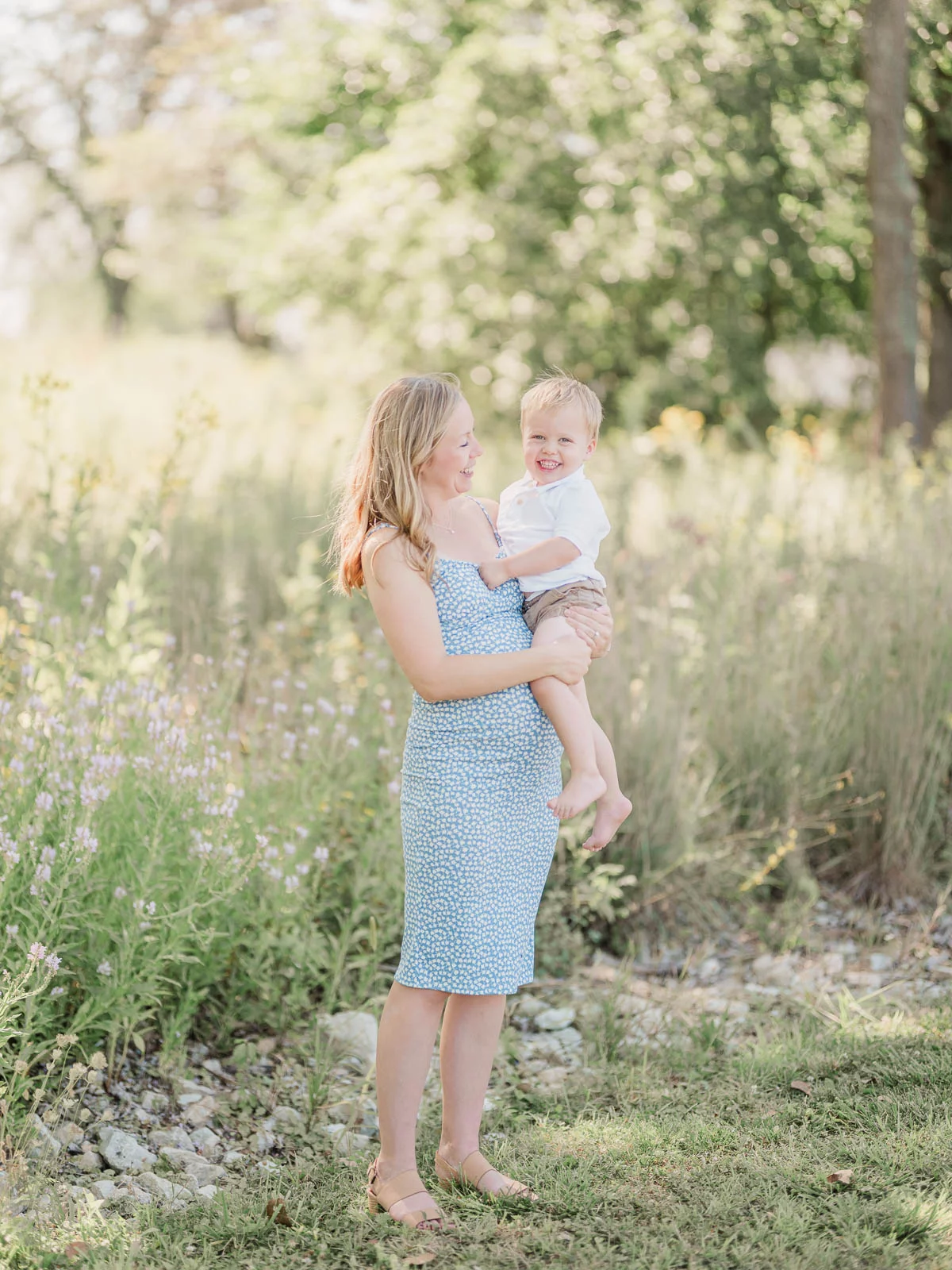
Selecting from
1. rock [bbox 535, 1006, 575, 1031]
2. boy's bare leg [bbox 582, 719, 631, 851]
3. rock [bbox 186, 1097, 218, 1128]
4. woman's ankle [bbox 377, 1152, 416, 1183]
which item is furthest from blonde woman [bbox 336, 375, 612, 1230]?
rock [bbox 535, 1006, 575, 1031]

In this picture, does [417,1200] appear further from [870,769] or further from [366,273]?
[366,273]

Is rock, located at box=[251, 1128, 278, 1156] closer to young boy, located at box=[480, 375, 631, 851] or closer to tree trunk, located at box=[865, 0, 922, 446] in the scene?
young boy, located at box=[480, 375, 631, 851]

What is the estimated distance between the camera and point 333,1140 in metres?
3.15

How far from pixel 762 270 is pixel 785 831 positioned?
9.53 metres

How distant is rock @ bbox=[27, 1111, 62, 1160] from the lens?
2.72 meters

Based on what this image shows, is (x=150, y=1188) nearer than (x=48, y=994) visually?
Yes

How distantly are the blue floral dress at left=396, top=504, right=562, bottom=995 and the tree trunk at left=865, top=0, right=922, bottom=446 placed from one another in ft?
24.2

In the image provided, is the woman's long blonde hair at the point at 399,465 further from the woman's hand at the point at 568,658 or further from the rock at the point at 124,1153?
the rock at the point at 124,1153

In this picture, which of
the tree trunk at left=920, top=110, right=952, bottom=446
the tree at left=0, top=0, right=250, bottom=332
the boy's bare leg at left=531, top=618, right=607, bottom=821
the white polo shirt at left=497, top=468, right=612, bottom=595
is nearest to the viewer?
the boy's bare leg at left=531, top=618, right=607, bottom=821

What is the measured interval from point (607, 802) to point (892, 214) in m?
7.72

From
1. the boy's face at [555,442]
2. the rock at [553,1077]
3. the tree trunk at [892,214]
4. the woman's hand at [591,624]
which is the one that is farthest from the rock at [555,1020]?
the tree trunk at [892,214]

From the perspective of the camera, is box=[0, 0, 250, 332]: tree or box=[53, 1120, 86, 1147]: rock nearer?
box=[53, 1120, 86, 1147]: rock

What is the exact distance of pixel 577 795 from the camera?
2.56 metres

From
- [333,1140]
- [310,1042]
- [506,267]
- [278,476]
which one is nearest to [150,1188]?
[333,1140]
